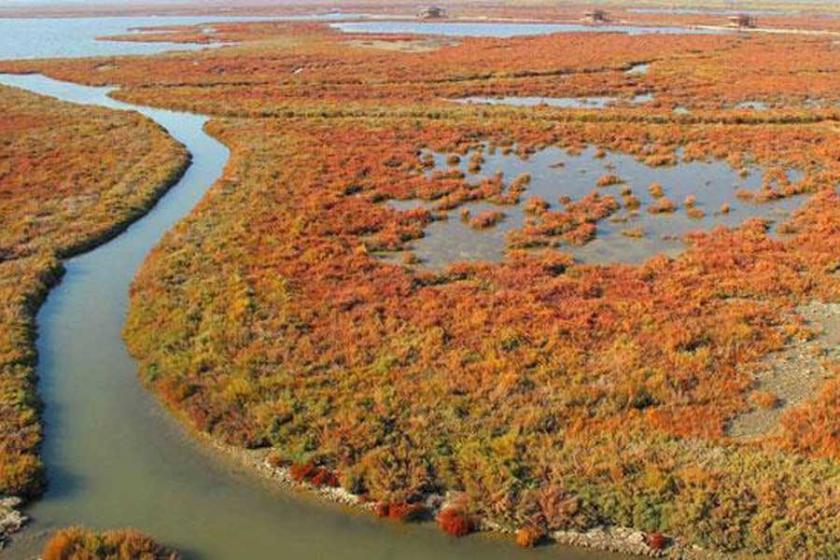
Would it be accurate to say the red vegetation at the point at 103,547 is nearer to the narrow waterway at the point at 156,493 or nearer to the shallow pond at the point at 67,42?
the narrow waterway at the point at 156,493

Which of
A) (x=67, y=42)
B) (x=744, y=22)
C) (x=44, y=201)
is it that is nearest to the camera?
(x=44, y=201)

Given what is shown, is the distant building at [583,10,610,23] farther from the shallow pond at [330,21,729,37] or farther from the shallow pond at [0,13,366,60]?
the shallow pond at [0,13,366,60]

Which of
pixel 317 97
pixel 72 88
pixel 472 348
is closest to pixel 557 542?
pixel 472 348

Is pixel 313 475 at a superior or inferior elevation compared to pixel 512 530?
superior

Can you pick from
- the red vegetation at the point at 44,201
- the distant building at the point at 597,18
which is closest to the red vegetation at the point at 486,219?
the red vegetation at the point at 44,201

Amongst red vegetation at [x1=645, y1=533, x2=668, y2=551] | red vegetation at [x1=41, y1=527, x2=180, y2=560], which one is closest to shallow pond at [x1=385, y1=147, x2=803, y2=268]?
red vegetation at [x1=645, y1=533, x2=668, y2=551]

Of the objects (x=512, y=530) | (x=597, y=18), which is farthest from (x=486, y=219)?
(x=597, y=18)

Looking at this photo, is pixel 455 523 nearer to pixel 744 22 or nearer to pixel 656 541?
pixel 656 541
